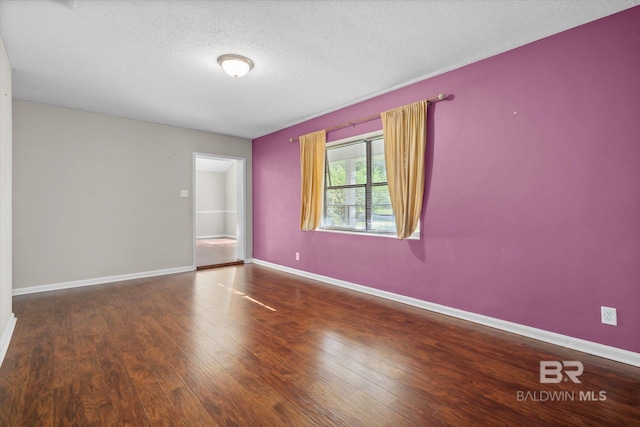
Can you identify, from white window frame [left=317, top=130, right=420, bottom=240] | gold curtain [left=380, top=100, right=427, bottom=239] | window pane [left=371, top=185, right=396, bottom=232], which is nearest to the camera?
gold curtain [left=380, top=100, right=427, bottom=239]

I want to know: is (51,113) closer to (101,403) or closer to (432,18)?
(101,403)

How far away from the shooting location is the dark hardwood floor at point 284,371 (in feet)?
5.27

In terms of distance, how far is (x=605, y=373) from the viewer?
2.01m

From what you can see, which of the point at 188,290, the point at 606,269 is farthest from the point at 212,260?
the point at 606,269

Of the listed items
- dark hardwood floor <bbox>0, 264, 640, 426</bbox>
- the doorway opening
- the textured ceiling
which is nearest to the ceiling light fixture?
the textured ceiling

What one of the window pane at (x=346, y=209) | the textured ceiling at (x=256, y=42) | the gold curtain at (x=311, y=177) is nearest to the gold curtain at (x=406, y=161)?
the textured ceiling at (x=256, y=42)

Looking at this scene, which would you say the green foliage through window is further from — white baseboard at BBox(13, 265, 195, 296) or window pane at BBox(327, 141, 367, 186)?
white baseboard at BBox(13, 265, 195, 296)

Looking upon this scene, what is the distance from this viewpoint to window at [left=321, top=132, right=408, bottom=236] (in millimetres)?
3869

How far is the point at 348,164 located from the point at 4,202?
12.2 ft

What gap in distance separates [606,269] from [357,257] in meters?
2.51

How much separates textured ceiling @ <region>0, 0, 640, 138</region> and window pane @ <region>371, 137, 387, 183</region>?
64cm

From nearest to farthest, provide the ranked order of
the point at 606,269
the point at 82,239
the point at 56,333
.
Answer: the point at 606,269
the point at 56,333
the point at 82,239

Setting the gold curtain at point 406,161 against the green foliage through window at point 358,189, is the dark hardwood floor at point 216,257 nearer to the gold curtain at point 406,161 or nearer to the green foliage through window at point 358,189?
the green foliage through window at point 358,189

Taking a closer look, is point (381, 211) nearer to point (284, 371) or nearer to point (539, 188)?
point (539, 188)
